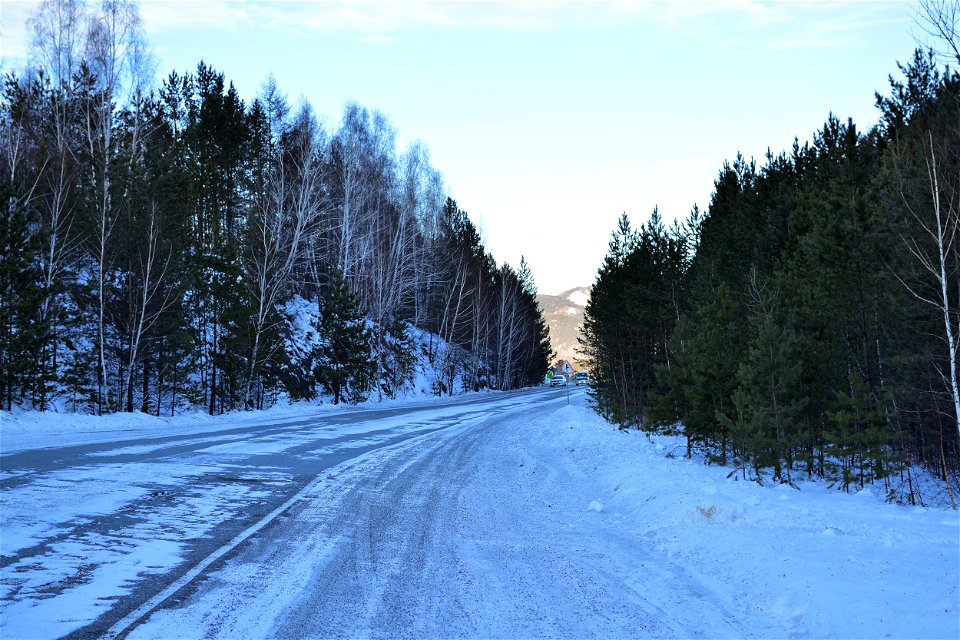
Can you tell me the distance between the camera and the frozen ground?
173 inches

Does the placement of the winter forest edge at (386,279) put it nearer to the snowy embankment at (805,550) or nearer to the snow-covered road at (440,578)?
the snowy embankment at (805,550)

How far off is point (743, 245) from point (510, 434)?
11778 mm

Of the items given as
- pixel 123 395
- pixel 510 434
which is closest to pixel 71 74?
pixel 123 395

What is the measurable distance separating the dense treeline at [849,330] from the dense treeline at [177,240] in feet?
61.9

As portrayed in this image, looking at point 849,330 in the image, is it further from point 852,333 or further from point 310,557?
point 310,557

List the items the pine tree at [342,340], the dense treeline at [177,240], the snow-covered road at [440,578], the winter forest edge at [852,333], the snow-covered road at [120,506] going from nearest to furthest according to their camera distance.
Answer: the snow-covered road at [440,578]
the snow-covered road at [120,506]
the winter forest edge at [852,333]
the dense treeline at [177,240]
the pine tree at [342,340]

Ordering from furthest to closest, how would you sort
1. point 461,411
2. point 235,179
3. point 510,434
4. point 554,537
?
point 235,179, point 461,411, point 510,434, point 554,537

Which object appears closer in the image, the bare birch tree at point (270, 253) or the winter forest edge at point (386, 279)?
the winter forest edge at point (386, 279)

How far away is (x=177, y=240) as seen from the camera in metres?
23.7

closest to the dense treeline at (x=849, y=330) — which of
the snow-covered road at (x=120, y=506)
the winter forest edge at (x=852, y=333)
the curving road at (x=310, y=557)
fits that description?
the winter forest edge at (x=852, y=333)

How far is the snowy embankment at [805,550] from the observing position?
4543 millimetres

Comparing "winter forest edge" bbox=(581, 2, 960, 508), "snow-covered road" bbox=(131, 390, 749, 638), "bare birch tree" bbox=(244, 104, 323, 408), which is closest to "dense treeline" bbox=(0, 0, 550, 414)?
"bare birch tree" bbox=(244, 104, 323, 408)

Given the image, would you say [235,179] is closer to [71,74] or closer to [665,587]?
[71,74]

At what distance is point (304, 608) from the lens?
4.49 meters
